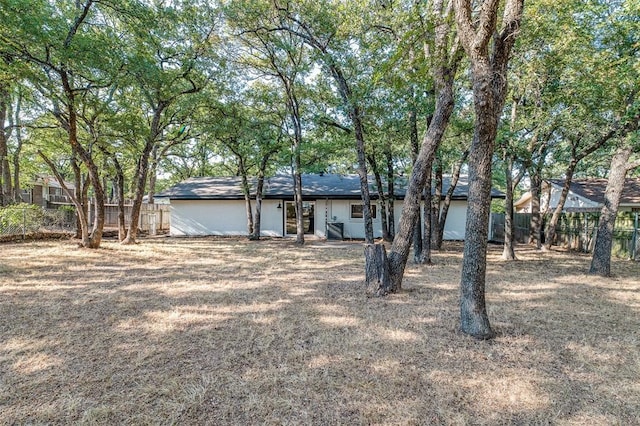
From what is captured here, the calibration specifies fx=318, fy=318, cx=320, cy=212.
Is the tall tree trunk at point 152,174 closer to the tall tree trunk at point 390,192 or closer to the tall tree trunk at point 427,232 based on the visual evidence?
the tall tree trunk at point 390,192

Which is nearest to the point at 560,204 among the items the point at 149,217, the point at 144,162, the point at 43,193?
the point at 144,162

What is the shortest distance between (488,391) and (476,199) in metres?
1.88

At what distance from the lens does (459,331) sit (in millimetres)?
3621

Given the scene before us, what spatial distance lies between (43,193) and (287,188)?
2282 cm

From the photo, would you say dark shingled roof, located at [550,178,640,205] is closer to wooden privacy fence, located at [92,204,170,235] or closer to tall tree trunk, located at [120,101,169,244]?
tall tree trunk, located at [120,101,169,244]

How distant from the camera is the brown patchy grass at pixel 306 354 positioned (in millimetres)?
2232

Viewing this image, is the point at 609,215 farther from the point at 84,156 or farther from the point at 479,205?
the point at 84,156

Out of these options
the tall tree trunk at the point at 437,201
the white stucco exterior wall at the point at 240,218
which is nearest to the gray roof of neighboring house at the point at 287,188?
the white stucco exterior wall at the point at 240,218

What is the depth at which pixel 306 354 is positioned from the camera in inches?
122

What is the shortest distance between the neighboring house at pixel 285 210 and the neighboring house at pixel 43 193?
1222cm

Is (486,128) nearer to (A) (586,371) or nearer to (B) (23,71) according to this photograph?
(A) (586,371)

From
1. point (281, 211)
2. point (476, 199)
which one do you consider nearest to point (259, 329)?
point (476, 199)

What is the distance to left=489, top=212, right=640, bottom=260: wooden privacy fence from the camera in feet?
33.0

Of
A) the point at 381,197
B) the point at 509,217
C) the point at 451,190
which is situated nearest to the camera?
the point at 509,217
